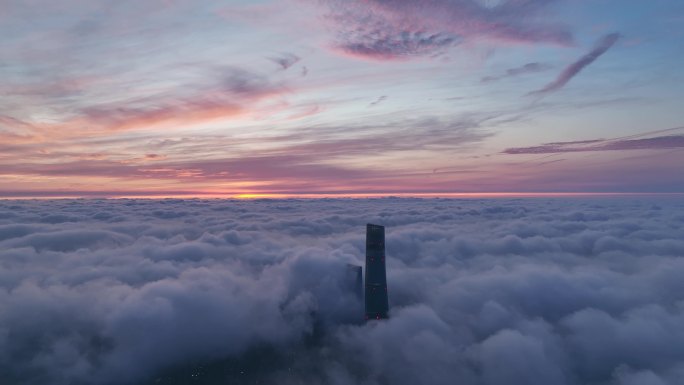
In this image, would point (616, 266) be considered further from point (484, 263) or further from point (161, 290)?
point (161, 290)

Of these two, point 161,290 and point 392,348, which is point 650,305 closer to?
point 392,348

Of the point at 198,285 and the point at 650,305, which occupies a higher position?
the point at 198,285

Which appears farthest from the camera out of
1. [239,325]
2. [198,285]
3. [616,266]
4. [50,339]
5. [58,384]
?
[616,266]

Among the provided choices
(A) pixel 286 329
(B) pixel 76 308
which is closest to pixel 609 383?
(A) pixel 286 329

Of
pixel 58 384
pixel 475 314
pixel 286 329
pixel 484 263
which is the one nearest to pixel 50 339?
pixel 58 384

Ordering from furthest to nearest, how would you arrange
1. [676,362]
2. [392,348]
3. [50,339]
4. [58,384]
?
[50,339], [392,348], [676,362], [58,384]

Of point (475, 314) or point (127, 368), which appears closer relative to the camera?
point (127, 368)
